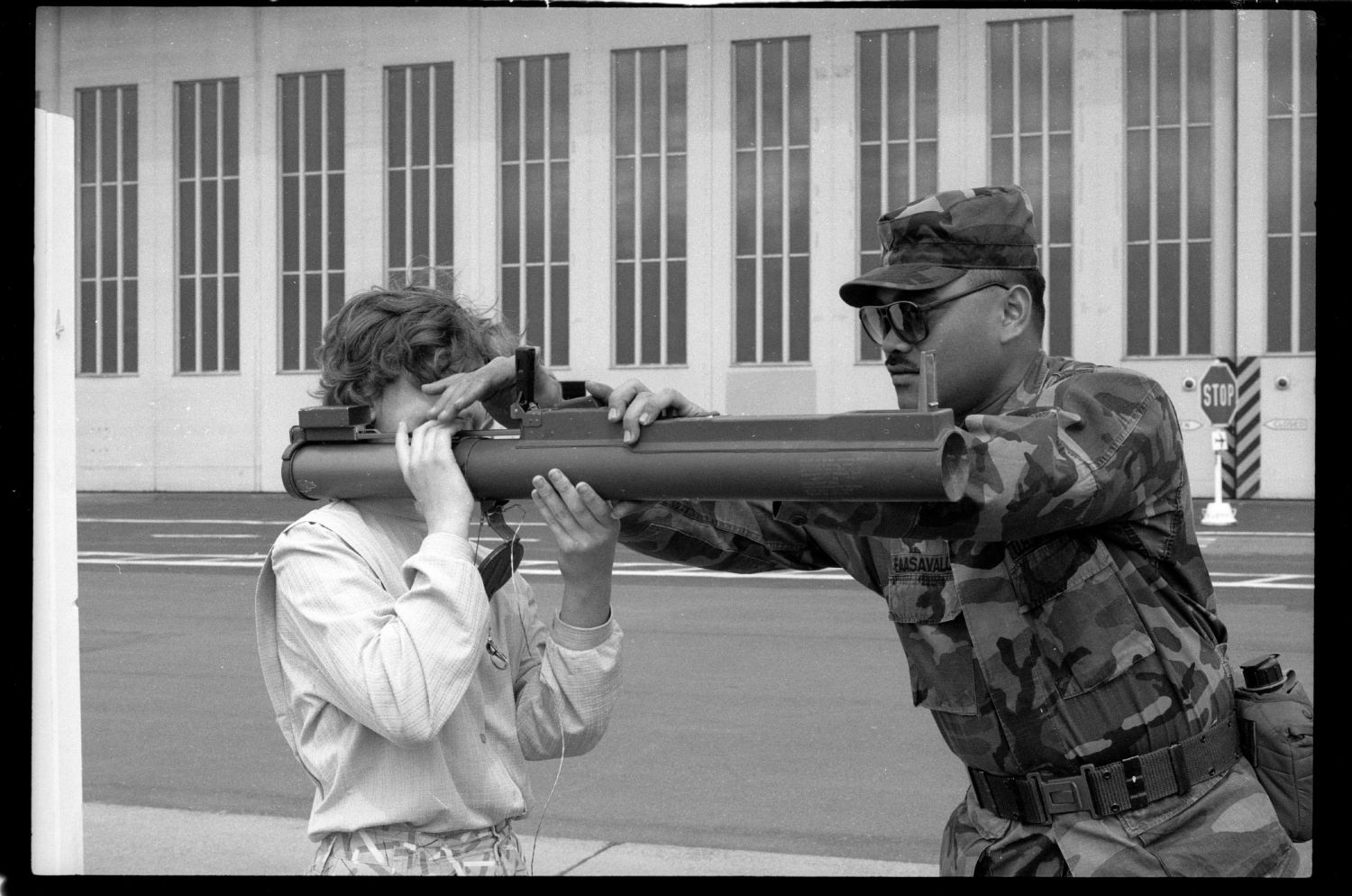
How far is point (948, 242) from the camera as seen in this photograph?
86.3 inches

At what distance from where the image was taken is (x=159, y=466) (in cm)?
2786

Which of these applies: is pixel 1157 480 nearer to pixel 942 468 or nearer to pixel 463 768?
pixel 942 468

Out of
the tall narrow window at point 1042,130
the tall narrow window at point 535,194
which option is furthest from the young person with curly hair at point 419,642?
the tall narrow window at point 535,194

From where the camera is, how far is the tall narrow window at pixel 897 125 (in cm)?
2319

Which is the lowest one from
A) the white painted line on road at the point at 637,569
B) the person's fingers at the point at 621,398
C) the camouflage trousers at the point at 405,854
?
the white painted line on road at the point at 637,569

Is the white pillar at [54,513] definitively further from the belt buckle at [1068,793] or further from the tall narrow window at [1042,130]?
the tall narrow window at [1042,130]

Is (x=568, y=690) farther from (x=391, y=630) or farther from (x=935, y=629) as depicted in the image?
(x=935, y=629)

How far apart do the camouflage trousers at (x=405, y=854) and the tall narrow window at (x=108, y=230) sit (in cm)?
2568

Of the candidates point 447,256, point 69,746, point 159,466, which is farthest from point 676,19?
point 69,746

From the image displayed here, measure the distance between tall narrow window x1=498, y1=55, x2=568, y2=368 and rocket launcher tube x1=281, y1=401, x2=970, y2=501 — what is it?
2186 cm

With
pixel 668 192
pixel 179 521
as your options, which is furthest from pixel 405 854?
pixel 668 192

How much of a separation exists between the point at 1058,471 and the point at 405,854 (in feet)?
3.71

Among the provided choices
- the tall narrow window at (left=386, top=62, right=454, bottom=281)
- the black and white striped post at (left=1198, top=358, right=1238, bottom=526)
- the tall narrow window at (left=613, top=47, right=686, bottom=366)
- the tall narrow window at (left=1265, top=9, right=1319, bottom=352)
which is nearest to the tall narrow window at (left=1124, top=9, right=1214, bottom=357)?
the tall narrow window at (left=1265, top=9, right=1319, bottom=352)
